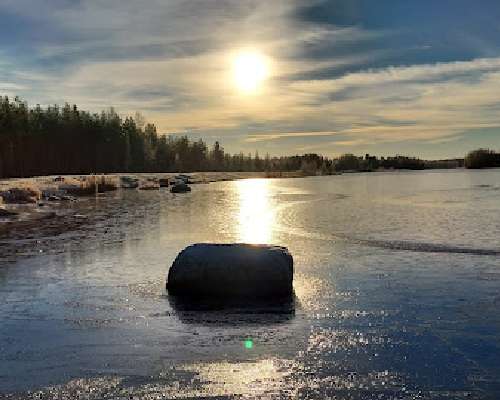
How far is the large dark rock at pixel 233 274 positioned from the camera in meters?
12.2

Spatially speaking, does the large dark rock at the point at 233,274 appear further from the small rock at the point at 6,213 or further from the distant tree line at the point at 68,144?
the distant tree line at the point at 68,144

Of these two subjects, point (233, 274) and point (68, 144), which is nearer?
point (233, 274)

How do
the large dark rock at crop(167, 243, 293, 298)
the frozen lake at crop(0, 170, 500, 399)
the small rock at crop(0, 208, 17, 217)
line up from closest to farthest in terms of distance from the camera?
the frozen lake at crop(0, 170, 500, 399), the large dark rock at crop(167, 243, 293, 298), the small rock at crop(0, 208, 17, 217)

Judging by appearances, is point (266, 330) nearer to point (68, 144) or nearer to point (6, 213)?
point (6, 213)

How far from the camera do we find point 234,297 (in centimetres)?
1216

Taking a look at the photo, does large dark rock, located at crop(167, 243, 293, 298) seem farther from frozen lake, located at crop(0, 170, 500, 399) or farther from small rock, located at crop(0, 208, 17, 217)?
small rock, located at crop(0, 208, 17, 217)

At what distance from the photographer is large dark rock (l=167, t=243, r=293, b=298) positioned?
479 inches

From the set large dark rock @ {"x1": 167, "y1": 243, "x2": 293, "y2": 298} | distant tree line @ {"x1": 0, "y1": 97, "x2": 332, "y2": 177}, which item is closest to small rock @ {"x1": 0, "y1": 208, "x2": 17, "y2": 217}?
large dark rock @ {"x1": 167, "y1": 243, "x2": 293, "y2": 298}

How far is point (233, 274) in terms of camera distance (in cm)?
1217

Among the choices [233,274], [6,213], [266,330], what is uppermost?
[233,274]

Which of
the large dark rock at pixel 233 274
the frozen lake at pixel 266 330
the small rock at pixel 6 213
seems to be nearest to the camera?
the frozen lake at pixel 266 330

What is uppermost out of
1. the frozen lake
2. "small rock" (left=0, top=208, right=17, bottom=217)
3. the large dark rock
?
the large dark rock

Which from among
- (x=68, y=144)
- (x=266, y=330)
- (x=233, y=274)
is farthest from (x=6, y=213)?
(x=68, y=144)

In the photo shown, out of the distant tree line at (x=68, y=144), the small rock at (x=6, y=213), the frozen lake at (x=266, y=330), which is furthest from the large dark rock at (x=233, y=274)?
the distant tree line at (x=68, y=144)
